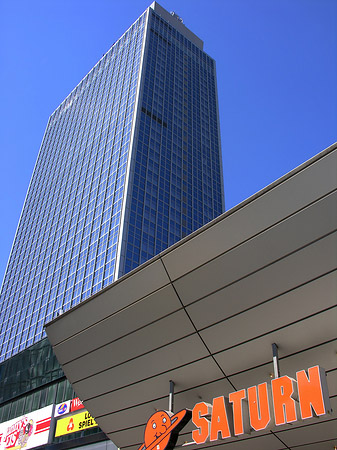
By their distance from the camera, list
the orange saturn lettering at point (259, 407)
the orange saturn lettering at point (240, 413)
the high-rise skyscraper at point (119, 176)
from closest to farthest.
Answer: the orange saturn lettering at point (259, 407) → the orange saturn lettering at point (240, 413) → the high-rise skyscraper at point (119, 176)

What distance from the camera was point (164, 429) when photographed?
1504cm

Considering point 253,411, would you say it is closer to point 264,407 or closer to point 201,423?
point 264,407

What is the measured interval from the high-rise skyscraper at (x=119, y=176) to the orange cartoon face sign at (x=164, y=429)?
4799 cm

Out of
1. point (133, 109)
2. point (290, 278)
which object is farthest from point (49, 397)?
point (133, 109)

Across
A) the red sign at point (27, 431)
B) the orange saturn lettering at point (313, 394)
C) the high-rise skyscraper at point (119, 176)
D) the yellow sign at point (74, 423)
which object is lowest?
the orange saturn lettering at point (313, 394)

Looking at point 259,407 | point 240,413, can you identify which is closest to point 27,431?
point 240,413

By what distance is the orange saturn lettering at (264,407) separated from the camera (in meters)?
11.8

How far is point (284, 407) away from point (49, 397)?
98.0ft

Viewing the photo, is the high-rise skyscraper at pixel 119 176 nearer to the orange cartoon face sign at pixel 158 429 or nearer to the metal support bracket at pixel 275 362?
the orange cartoon face sign at pixel 158 429

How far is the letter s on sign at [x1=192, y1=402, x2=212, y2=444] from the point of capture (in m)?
13.9

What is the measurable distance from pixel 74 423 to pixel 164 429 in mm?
21425

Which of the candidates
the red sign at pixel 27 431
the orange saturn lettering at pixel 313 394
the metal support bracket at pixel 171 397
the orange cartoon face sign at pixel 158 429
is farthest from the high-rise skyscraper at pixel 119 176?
the orange saturn lettering at pixel 313 394

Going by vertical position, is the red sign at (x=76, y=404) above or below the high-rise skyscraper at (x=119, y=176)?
below

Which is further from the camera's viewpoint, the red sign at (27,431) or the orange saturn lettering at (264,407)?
the red sign at (27,431)
